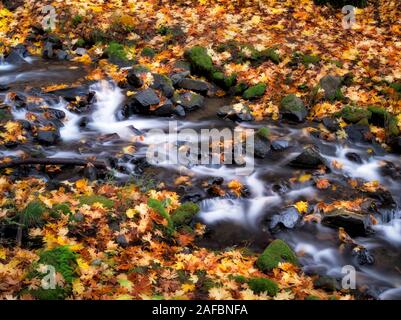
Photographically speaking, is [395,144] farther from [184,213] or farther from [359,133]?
[184,213]

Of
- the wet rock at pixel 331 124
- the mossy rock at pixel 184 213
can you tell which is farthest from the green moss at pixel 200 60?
the mossy rock at pixel 184 213

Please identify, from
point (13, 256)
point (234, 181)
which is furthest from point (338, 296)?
point (13, 256)

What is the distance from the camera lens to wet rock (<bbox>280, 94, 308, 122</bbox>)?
9.63 m

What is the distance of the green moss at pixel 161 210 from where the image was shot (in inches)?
247

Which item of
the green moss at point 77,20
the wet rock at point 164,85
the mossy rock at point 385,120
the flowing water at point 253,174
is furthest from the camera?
the green moss at point 77,20

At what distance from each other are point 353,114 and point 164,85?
422 centimetres

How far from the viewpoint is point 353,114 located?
9.43 metres

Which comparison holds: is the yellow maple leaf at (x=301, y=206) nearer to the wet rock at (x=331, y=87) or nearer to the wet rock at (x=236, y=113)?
the wet rock at (x=236, y=113)

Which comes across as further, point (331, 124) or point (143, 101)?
point (143, 101)

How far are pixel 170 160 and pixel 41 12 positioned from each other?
7427mm

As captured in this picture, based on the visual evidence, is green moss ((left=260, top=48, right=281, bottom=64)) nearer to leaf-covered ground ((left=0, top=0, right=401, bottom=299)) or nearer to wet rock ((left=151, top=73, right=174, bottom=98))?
leaf-covered ground ((left=0, top=0, right=401, bottom=299))

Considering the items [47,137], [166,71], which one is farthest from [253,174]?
[166,71]

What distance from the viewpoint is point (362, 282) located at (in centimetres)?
575

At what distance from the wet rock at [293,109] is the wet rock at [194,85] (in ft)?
6.15
